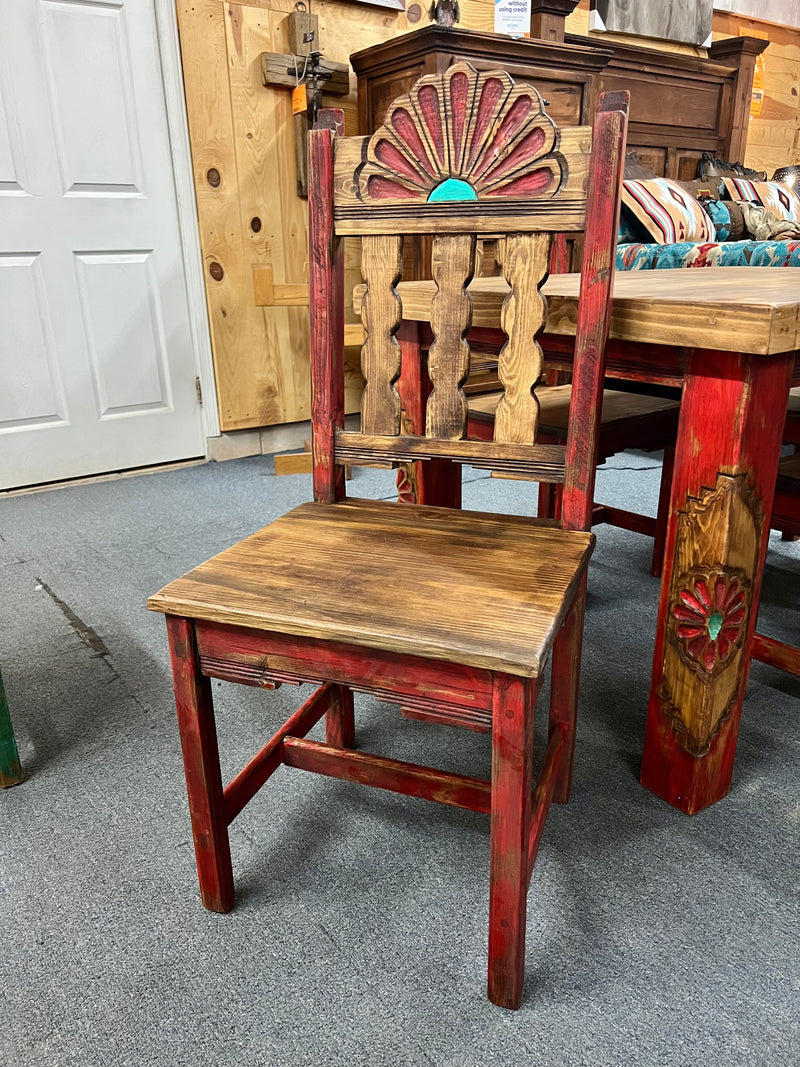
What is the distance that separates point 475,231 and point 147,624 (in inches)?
48.6

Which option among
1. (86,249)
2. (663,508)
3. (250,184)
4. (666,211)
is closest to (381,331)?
(663,508)

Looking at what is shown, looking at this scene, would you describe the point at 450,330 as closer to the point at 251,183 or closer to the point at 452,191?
the point at 452,191

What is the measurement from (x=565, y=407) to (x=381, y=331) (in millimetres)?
701

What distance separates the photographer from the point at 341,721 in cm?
130

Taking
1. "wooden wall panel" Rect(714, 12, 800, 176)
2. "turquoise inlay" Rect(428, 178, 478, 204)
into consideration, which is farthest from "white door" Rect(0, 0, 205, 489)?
"wooden wall panel" Rect(714, 12, 800, 176)

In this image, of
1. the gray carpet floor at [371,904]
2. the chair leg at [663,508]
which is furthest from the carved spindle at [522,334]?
the chair leg at [663,508]

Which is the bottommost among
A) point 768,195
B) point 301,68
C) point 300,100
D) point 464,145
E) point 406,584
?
point 406,584

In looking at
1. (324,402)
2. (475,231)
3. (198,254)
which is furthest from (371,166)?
(198,254)

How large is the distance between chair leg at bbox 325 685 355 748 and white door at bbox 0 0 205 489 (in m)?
2.08

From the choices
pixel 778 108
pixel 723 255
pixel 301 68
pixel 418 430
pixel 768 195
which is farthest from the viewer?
pixel 778 108

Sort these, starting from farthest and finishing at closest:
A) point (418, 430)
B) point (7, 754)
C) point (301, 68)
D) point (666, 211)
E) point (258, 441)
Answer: point (258, 441) < point (666, 211) < point (301, 68) < point (418, 430) < point (7, 754)

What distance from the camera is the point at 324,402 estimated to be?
1.12 m

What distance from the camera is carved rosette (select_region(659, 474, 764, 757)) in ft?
3.42

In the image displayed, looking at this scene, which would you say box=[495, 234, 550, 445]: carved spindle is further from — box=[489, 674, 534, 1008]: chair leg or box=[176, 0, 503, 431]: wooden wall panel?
box=[176, 0, 503, 431]: wooden wall panel
